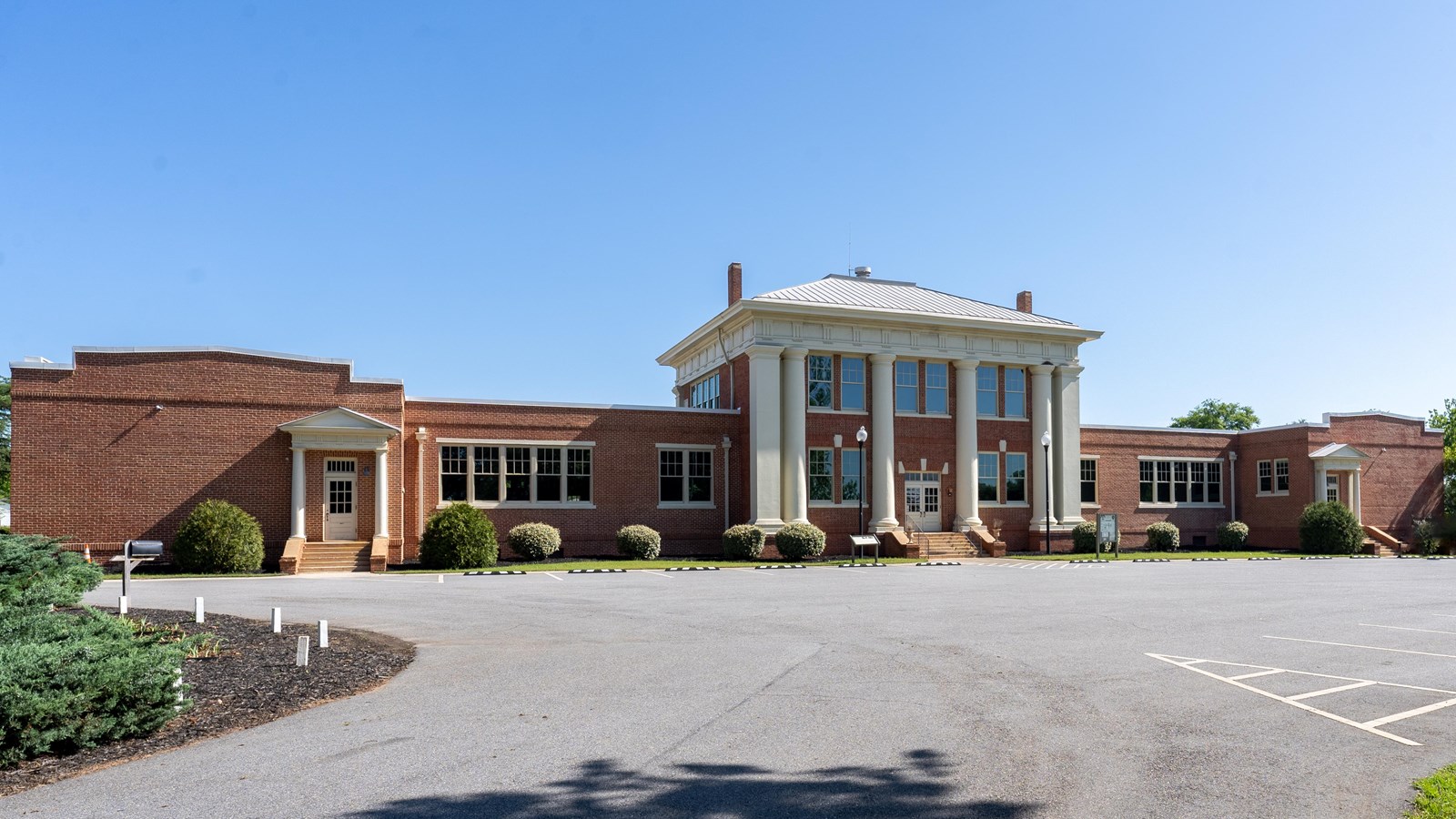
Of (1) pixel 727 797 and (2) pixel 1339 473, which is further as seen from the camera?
(2) pixel 1339 473

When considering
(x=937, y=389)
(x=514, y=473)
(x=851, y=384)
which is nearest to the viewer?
(x=514, y=473)

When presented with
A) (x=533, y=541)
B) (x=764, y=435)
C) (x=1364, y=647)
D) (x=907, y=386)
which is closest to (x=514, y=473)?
(x=533, y=541)

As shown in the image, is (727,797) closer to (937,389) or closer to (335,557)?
(335,557)

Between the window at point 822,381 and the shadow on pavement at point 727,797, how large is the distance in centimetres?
2975

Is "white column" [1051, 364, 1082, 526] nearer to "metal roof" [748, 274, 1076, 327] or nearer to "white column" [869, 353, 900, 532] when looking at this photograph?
"metal roof" [748, 274, 1076, 327]

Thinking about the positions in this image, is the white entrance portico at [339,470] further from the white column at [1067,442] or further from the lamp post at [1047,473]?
the white column at [1067,442]

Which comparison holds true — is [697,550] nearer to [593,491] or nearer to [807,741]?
[593,491]

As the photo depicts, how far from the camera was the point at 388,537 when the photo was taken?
3056 cm

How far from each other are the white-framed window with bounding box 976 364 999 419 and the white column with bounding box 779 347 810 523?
741cm

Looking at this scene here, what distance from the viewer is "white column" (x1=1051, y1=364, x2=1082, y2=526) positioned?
1556 inches

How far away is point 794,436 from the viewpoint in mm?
35344

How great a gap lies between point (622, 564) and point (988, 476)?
15.6 meters

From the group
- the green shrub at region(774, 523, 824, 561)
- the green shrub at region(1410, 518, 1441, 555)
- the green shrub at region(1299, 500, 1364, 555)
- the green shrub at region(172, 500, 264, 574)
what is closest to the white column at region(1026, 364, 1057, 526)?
the green shrub at region(1299, 500, 1364, 555)

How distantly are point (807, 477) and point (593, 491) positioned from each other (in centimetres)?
717
